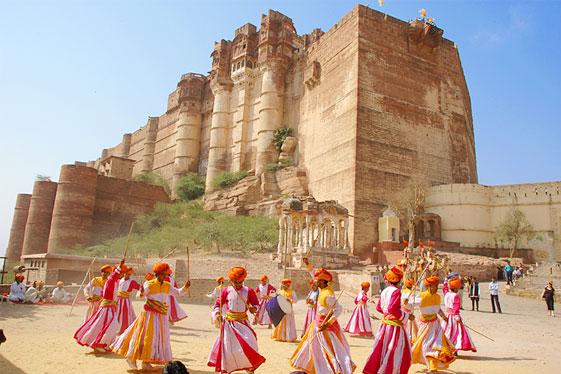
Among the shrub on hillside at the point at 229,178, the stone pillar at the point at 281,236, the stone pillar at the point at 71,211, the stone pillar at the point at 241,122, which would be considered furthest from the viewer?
the stone pillar at the point at 241,122

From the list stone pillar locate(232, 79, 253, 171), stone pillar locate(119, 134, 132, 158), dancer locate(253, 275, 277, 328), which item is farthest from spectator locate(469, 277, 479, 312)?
stone pillar locate(119, 134, 132, 158)

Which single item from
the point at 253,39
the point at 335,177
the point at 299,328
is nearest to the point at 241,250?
the point at 335,177

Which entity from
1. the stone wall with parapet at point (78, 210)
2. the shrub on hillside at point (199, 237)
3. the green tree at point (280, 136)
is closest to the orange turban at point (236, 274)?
the shrub on hillside at point (199, 237)

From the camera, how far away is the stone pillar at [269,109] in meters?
34.2

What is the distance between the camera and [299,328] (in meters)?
9.80

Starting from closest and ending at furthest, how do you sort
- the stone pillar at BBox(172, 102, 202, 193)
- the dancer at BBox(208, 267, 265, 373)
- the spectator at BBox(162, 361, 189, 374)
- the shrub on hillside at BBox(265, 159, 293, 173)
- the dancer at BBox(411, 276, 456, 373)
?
1. the spectator at BBox(162, 361, 189, 374)
2. the dancer at BBox(208, 267, 265, 373)
3. the dancer at BBox(411, 276, 456, 373)
4. the shrub on hillside at BBox(265, 159, 293, 173)
5. the stone pillar at BBox(172, 102, 202, 193)

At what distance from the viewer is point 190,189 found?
3831cm

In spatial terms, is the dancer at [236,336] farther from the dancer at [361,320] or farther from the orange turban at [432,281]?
the dancer at [361,320]

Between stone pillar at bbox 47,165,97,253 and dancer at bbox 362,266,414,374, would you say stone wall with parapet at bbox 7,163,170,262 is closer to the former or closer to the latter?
stone pillar at bbox 47,165,97,253

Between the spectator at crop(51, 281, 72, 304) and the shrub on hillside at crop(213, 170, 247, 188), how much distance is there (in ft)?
74.9

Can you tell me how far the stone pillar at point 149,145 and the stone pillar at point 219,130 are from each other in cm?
1193

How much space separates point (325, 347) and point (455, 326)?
2938 millimetres

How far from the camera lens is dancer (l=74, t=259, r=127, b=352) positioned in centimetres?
609

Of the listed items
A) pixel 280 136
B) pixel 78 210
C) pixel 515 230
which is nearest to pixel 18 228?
pixel 78 210
